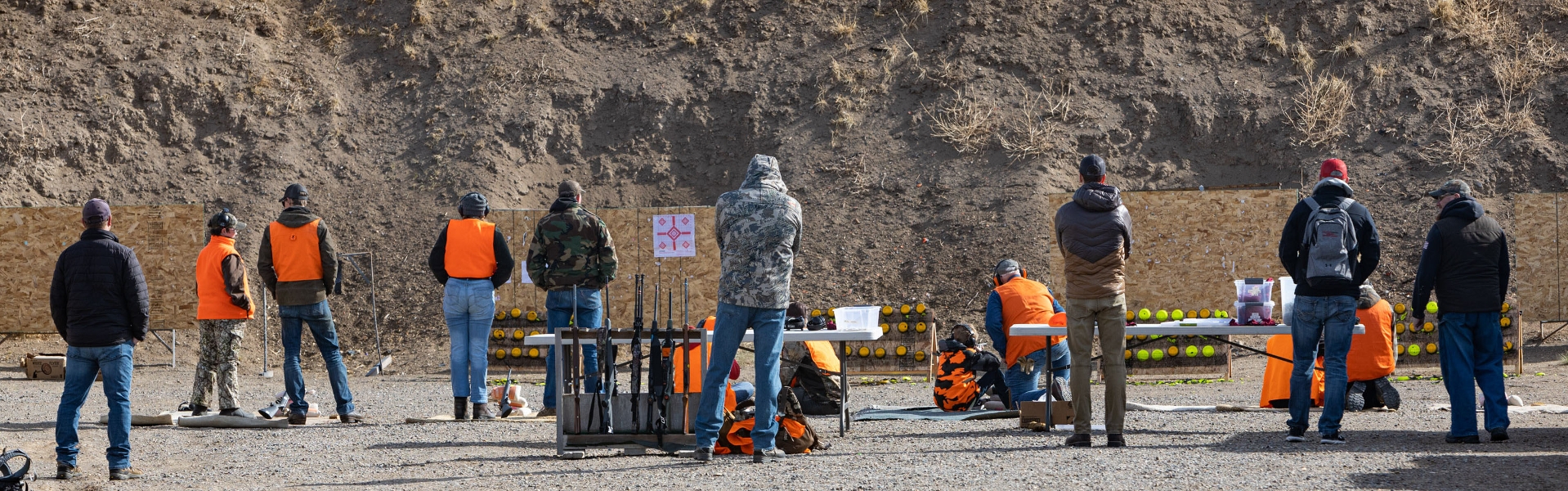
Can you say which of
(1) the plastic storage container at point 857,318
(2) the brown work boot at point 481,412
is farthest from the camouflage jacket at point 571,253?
(1) the plastic storage container at point 857,318

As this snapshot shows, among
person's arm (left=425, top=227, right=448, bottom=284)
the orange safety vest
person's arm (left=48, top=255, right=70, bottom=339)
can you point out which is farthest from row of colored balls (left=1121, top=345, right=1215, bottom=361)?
person's arm (left=48, top=255, right=70, bottom=339)

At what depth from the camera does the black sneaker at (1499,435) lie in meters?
7.84

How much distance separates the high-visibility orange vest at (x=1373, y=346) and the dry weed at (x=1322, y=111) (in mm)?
10662

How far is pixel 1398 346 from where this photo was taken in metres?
14.5

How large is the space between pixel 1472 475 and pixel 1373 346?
11.1 feet

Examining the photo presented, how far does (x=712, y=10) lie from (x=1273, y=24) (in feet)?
29.4

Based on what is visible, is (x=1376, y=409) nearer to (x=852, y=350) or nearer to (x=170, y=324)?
(x=852, y=350)

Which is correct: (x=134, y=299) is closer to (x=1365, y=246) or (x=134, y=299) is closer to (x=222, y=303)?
(x=222, y=303)

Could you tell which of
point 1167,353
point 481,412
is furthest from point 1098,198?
point 1167,353

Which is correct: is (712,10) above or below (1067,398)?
above

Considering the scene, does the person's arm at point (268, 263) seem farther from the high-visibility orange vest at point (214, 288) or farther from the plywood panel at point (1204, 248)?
the plywood panel at point (1204, 248)

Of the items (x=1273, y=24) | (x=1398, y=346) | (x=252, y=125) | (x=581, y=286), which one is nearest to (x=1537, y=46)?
(x=1273, y=24)

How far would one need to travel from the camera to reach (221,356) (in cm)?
976

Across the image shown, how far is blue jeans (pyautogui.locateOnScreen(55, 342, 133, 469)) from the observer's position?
6926 millimetres
